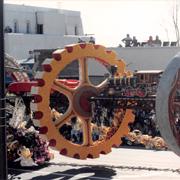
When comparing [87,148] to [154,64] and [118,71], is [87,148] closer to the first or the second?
[118,71]

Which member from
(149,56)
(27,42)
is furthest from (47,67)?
(27,42)

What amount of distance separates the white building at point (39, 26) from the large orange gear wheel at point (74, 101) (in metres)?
27.5

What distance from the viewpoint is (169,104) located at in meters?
9.48

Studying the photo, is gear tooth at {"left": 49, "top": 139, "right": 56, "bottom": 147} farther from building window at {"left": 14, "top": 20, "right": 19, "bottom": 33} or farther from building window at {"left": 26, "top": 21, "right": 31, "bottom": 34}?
building window at {"left": 26, "top": 21, "right": 31, "bottom": 34}

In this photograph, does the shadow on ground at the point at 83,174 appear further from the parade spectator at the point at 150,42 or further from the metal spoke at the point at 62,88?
the parade spectator at the point at 150,42

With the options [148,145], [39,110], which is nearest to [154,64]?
[148,145]

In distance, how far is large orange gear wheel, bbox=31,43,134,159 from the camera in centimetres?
1376

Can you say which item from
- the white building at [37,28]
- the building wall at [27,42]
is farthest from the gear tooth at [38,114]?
the white building at [37,28]

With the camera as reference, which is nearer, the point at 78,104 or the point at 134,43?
the point at 78,104

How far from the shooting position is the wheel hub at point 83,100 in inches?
565

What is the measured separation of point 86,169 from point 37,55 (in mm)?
16081

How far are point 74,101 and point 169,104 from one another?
17.0 ft

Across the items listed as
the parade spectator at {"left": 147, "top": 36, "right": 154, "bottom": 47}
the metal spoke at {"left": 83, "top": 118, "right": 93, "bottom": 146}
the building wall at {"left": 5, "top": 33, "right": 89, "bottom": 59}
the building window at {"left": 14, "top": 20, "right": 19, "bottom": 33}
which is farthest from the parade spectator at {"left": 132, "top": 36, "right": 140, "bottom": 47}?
the building window at {"left": 14, "top": 20, "right": 19, "bottom": 33}

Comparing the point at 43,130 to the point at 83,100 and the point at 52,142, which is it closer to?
the point at 52,142
